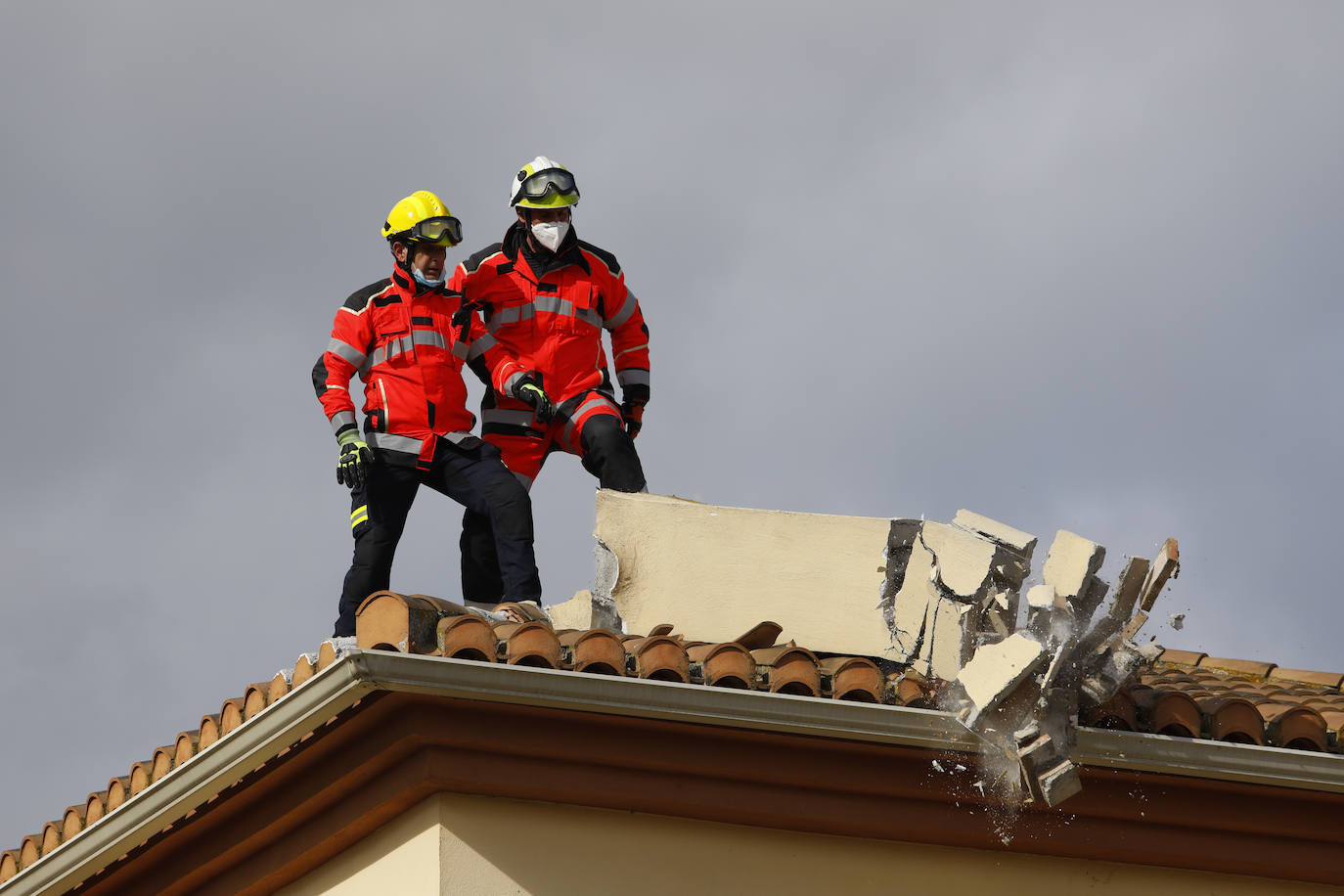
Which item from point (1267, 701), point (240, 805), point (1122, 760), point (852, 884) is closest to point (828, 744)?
point (852, 884)

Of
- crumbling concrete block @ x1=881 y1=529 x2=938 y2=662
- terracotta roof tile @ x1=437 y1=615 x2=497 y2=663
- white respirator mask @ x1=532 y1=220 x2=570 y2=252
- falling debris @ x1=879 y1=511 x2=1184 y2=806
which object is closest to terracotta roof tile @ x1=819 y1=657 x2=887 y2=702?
falling debris @ x1=879 y1=511 x2=1184 y2=806

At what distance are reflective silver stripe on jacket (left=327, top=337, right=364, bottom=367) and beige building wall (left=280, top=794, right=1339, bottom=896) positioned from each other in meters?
2.91

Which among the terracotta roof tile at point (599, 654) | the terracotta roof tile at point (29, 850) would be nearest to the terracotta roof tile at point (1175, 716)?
the terracotta roof tile at point (599, 654)

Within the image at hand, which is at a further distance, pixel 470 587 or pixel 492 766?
pixel 470 587

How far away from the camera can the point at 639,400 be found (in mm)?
9438

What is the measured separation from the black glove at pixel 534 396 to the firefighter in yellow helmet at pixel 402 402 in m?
0.31

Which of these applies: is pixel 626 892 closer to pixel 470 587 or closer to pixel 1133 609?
pixel 1133 609

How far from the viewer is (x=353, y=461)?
27.2 feet

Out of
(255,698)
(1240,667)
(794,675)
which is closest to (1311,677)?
(1240,667)

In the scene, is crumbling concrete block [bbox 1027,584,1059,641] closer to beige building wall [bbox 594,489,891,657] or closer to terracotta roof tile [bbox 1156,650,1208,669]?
beige building wall [bbox 594,489,891,657]

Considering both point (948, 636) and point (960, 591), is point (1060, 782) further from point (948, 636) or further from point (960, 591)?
point (948, 636)

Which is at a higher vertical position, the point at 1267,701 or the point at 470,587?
the point at 470,587

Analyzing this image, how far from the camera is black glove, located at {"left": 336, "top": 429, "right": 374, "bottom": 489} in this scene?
327 inches

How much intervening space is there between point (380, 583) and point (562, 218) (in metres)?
2.08
